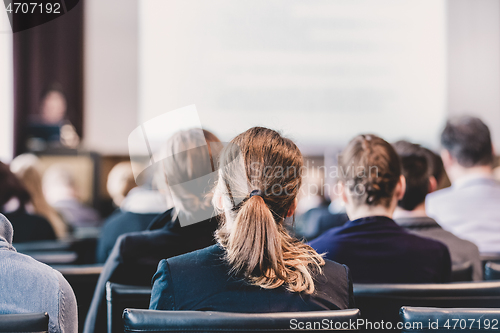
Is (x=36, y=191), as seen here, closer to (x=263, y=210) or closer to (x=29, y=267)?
(x=29, y=267)

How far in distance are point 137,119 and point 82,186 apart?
6.16ft

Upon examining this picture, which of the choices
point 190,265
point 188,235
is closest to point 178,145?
point 188,235

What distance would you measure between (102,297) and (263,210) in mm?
735

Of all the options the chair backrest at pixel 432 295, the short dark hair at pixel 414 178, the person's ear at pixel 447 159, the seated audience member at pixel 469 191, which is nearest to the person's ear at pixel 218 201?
the chair backrest at pixel 432 295

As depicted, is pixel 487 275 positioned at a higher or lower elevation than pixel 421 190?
lower

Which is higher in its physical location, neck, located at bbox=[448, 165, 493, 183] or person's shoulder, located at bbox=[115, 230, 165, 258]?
neck, located at bbox=[448, 165, 493, 183]

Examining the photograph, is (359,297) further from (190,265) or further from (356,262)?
(190,265)

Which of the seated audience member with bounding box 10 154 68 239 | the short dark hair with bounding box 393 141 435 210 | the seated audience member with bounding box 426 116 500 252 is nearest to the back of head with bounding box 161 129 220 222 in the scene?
the short dark hair with bounding box 393 141 435 210

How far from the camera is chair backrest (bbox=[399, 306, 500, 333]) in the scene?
83 cm

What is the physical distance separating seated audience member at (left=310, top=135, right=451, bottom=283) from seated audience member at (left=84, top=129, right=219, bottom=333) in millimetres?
378

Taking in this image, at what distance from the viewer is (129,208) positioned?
99.3 inches

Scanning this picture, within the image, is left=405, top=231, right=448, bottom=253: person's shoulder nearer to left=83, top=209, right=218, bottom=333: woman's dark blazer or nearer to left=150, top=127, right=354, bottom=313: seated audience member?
left=150, top=127, right=354, bottom=313: seated audience member

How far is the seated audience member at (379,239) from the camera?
4.53 ft

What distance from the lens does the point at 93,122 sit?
5.86 meters
